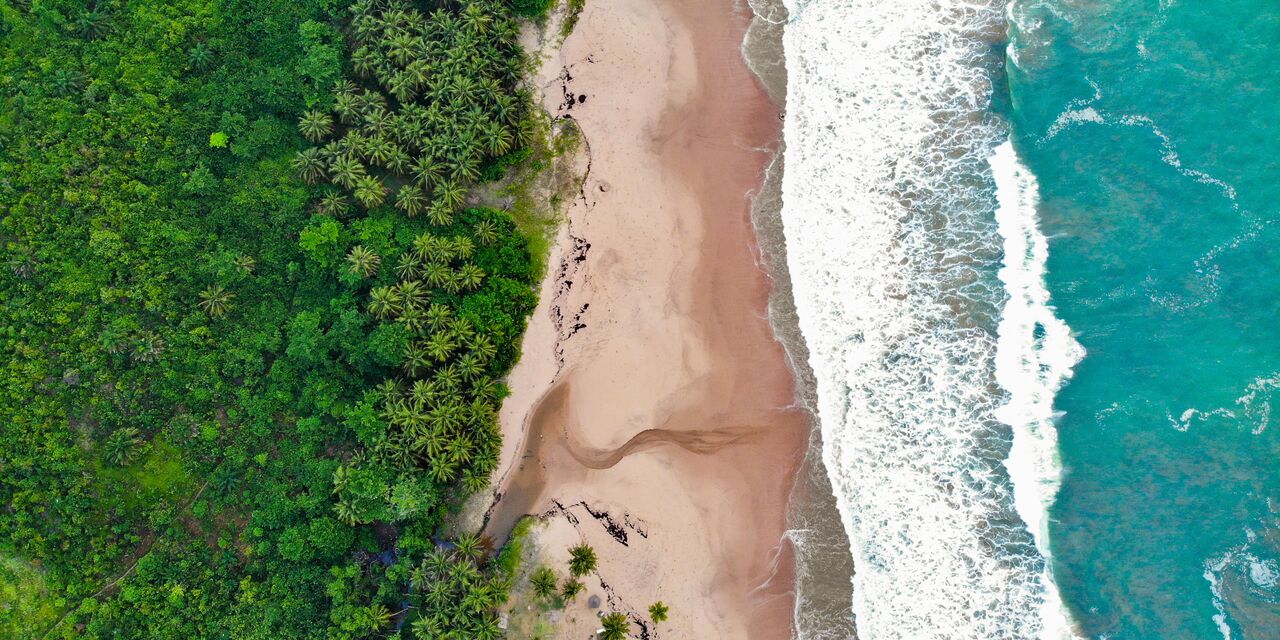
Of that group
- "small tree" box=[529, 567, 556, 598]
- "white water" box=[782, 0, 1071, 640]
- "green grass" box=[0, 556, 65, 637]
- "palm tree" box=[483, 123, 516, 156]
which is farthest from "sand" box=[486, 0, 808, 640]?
"green grass" box=[0, 556, 65, 637]

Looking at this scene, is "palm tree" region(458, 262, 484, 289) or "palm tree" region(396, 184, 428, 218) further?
"palm tree" region(396, 184, 428, 218)

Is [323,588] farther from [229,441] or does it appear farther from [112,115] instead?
[112,115]

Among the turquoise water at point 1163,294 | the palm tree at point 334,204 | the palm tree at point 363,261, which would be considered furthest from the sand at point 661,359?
the turquoise water at point 1163,294

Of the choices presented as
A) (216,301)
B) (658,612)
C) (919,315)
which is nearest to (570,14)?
(216,301)

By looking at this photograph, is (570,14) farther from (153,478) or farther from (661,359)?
(153,478)

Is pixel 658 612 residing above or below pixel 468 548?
above

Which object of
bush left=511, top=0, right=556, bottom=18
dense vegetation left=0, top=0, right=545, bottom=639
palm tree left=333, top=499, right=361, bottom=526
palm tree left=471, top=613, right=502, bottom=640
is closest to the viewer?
palm tree left=471, top=613, right=502, bottom=640

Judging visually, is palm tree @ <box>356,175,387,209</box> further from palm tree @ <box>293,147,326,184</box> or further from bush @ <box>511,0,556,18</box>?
bush @ <box>511,0,556,18</box>
